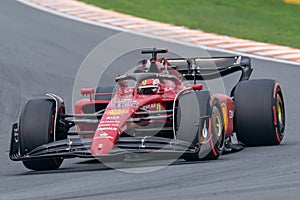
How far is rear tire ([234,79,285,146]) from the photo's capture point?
1123 centimetres

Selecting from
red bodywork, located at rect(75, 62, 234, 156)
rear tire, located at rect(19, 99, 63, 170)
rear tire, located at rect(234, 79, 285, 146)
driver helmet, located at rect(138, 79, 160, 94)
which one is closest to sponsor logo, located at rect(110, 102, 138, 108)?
red bodywork, located at rect(75, 62, 234, 156)

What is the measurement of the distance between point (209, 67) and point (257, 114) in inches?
60.4

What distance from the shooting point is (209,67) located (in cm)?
1253

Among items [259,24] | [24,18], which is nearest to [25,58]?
[24,18]

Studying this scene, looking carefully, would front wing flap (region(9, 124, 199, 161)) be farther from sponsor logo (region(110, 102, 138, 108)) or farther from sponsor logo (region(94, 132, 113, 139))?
sponsor logo (region(110, 102, 138, 108))

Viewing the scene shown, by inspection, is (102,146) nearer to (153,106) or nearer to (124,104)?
(124,104)

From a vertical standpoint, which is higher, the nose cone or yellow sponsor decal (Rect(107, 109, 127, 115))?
yellow sponsor decal (Rect(107, 109, 127, 115))

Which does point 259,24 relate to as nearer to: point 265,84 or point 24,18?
point 24,18

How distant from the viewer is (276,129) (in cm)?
1134

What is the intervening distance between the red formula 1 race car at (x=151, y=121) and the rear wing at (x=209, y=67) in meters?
0.74

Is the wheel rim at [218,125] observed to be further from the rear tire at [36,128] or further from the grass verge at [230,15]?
the grass verge at [230,15]

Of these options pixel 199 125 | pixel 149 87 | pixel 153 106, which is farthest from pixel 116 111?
pixel 199 125

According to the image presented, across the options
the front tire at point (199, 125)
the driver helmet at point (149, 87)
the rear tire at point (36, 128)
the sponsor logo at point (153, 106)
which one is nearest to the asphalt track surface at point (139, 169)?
the front tire at point (199, 125)

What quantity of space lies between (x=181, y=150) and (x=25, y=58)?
1053cm
